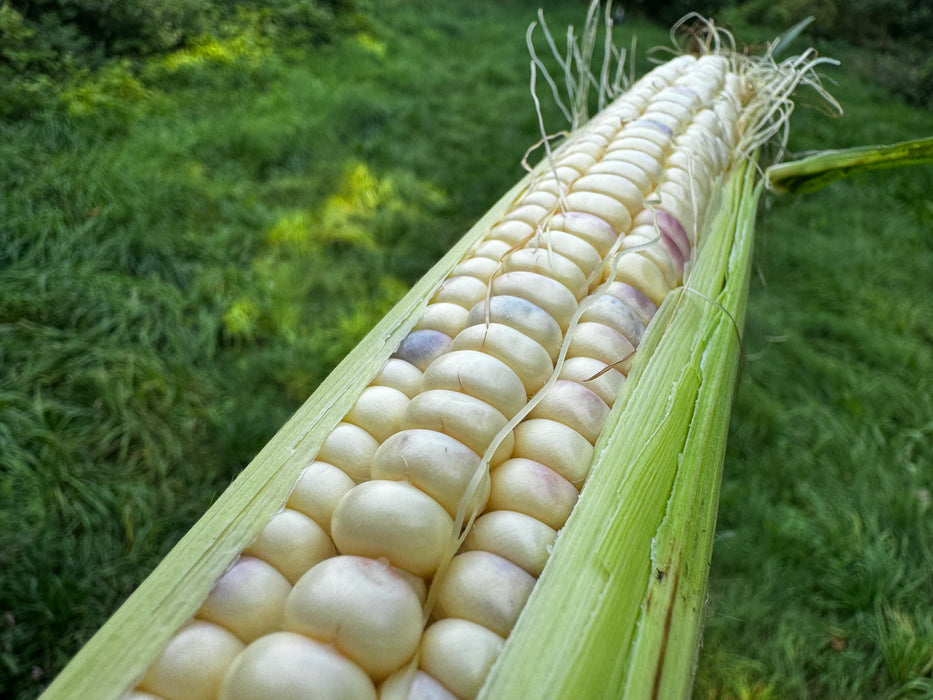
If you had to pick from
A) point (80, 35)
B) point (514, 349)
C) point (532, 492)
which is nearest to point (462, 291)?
point (514, 349)

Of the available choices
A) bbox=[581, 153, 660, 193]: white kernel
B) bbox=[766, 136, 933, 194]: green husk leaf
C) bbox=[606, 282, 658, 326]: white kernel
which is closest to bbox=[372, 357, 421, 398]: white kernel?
bbox=[606, 282, 658, 326]: white kernel

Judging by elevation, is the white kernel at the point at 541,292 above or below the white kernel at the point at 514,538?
above

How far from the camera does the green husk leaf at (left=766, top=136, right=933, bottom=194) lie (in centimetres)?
139

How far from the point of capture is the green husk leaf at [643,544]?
65 cm

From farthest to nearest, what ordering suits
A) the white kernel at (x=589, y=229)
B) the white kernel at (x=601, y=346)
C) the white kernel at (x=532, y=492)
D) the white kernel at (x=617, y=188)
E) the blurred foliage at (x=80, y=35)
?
the blurred foliage at (x=80, y=35), the white kernel at (x=617, y=188), the white kernel at (x=589, y=229), the white kernel at (x=601, y=346), the white kernel at (x=532, y=492)

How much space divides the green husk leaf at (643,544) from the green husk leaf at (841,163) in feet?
2.16

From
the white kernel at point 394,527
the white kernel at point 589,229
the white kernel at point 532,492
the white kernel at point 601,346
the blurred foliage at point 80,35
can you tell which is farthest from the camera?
the blurred foliage at point 80,35

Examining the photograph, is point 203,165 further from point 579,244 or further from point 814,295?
point 814,295

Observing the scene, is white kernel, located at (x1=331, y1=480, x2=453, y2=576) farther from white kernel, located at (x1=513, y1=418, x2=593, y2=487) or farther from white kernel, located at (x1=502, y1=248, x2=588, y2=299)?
white kernel, located at (x1=502, y1=248, x2=588, y2=299)

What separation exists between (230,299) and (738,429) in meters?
1.67

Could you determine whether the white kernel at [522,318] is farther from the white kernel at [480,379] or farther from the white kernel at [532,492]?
the white kernel at [532,492]

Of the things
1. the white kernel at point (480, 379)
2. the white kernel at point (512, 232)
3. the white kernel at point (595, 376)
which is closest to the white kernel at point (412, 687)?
the white kernel at point (480, 379)

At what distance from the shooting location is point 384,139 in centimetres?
281

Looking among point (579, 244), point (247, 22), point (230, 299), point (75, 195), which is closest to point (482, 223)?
point (579, 244)
